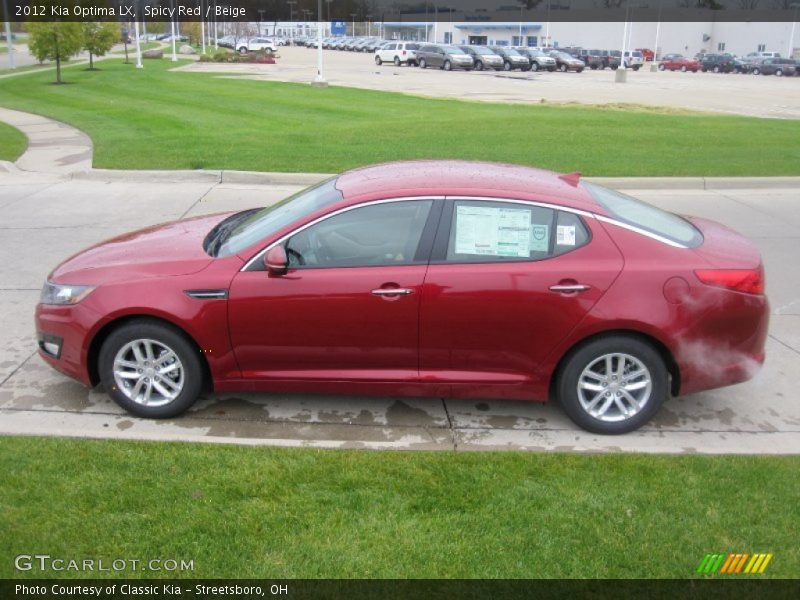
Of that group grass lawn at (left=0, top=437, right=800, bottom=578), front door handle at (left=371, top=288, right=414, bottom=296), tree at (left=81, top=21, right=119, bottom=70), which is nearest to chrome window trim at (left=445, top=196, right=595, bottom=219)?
front door handle at (left=371, top=288, right=414, bottom=296)

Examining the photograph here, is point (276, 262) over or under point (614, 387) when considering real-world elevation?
over

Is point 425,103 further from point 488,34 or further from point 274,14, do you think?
point 274,14

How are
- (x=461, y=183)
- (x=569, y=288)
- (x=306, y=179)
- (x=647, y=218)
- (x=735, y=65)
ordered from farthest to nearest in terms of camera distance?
(x=735, y=65), (x=306, y=179), (x=647, y=218), (x=461, y=183), (x=569, y=288)

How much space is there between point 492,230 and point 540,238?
0.29 meters

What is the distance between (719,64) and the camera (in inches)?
2549

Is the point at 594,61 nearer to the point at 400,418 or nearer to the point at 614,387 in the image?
the point at 614,387

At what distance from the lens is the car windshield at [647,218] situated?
504cm

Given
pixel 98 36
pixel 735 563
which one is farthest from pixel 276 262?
pixel 98 36

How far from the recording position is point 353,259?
4867mm

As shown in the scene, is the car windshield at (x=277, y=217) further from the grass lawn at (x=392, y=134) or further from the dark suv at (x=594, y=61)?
→ the dark suv at (x=594, y=61)

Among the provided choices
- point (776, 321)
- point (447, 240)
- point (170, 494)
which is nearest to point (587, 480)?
point (447, 240)

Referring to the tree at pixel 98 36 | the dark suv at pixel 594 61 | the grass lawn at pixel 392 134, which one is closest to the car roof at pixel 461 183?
the grass lawn at pixel 392 134

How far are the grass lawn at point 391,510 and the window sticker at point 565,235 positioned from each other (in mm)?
1263
